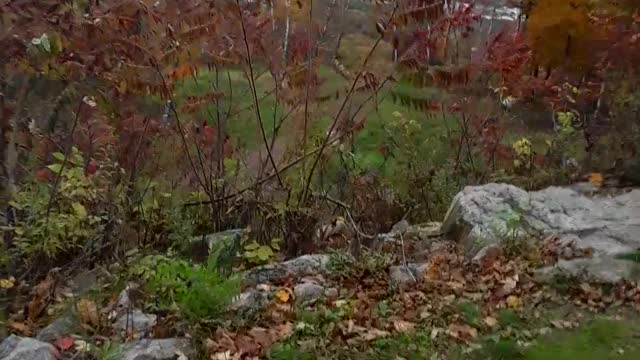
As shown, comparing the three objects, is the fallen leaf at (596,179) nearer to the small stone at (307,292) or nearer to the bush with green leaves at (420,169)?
the bush with green leaves at (420,169)

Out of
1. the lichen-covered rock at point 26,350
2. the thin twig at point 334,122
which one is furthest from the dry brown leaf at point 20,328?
the thin twig at point 334,122

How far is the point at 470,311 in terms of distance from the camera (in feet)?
15.9

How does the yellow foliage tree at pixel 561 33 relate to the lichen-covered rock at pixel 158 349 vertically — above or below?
above

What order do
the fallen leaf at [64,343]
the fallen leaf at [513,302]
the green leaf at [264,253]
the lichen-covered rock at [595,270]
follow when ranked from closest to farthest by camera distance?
the fallen leaf at [64,343] < the fallen leaf at [513,302] < the lichen-covered rock at [595,270] < the green leaf at [264,253]

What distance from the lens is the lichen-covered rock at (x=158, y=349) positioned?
430 centimetres

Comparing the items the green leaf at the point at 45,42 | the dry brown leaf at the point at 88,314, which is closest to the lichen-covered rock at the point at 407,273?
the dry brown leaf at the point at 88,314

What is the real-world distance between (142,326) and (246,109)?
3611 mm

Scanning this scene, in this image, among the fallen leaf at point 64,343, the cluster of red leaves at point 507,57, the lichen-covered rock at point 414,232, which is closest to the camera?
the fallen leaf at point 64,343

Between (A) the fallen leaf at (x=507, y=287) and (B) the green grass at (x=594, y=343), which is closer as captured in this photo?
(B) the green grass at (x=594, y=343)

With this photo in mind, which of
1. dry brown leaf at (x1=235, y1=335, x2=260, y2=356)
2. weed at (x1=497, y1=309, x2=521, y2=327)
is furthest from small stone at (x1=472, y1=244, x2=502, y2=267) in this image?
dry brown leaf at (x1=235, y1=335, x2=260, y2=356)

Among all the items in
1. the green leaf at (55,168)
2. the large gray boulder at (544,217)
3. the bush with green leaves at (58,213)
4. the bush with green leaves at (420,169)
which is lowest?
the bush with green leaves at (420,169)

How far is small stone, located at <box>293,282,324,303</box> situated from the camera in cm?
520

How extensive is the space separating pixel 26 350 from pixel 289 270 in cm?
222

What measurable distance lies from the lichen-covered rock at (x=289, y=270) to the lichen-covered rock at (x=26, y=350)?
1.67 m
